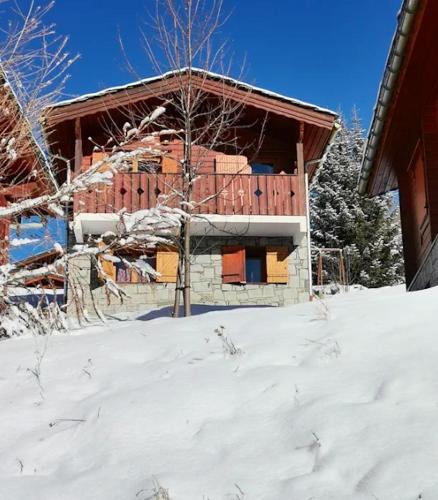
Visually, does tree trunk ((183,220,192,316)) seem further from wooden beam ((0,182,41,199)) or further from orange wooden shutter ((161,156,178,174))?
orange wooden shutter ((161,156,178,174))

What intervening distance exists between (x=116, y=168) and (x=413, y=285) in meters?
5.40

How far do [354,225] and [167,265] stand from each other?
1253 centimetres

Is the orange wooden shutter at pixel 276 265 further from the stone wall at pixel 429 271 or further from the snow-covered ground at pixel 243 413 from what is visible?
the snow-covered ground at pixel 243 413

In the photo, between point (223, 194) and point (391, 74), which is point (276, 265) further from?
point (391, 74)

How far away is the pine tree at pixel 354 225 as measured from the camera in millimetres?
24297

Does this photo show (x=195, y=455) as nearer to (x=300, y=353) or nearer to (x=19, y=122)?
(x=300, y=353)

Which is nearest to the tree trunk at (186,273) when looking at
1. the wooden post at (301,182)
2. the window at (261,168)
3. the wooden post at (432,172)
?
the wooden post at (432,172)

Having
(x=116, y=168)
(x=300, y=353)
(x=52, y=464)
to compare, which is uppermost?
(x=116, y=168)

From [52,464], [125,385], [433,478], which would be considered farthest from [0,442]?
[433,478]

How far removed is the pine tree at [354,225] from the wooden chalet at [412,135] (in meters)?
11.2

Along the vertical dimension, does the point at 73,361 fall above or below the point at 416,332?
below

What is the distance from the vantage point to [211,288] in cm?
1451

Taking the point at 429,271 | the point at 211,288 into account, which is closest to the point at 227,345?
the point at 429,271

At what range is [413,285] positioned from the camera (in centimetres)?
1020
